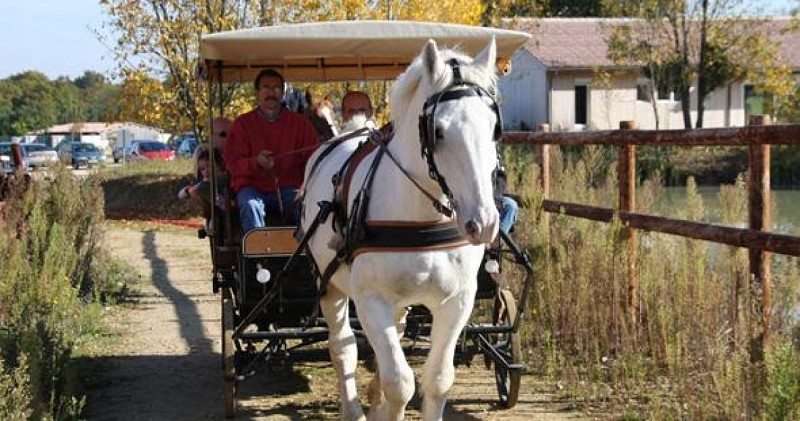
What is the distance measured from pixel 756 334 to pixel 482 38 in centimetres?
246

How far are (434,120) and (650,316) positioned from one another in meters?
3.32

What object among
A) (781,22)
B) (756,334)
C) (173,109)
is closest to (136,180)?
(173,109)

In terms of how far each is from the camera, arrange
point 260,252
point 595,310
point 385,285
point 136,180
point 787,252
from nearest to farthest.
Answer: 1. point 385,285
2. point 787,252
3. point 260,252
4. point 595,310
5. point 136,180

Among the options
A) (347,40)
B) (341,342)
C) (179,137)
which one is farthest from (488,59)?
(179,137)

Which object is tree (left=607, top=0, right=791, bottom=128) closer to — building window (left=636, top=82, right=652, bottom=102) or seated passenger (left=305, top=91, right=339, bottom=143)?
building window (left=636, top=82, right=652, bottom=102)

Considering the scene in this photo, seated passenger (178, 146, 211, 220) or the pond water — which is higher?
seated passenger (178, 146, 211, 220)

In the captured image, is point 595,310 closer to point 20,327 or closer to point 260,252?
point 260,252

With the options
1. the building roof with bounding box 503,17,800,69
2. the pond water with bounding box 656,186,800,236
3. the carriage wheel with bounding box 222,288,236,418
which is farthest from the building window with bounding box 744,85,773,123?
the carriage wheel with bounding box 222,288,236,418

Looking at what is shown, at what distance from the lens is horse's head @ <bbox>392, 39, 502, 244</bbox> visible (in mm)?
4383

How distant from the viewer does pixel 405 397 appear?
5102 millimetres

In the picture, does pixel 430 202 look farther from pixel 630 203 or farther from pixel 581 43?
pixel 581 43

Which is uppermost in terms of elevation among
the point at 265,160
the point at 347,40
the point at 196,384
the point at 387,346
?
the point at 347,40

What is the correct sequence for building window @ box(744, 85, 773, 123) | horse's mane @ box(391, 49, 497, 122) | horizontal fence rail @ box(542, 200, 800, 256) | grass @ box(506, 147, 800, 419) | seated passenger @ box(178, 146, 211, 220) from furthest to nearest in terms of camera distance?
1. building window @ box(744, 85, 773, 123)
2. seated passenger @ box(178, 146, 211, 220)
3. horizontal fence rail @ box(542, 200, 800, 256)
4. grass @ box(506, 147, 800, 419)
5. horse's mane @ box(391, 49, 497, 122)

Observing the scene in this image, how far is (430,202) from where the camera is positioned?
4.99 metres
